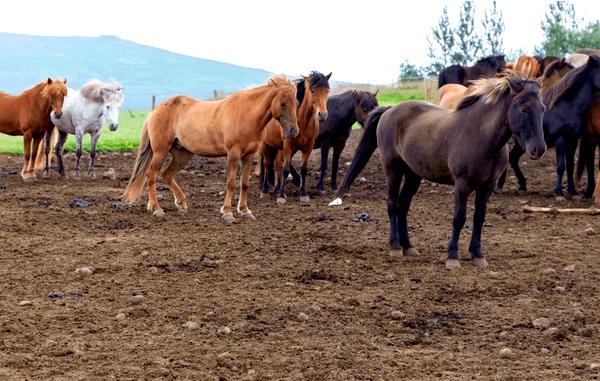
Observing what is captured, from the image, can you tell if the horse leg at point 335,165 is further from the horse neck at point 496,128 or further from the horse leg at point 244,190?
the horse neck at point 496,128

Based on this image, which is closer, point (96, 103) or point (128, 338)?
point (128, 338)

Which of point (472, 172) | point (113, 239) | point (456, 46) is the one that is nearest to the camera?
point (472, 172)

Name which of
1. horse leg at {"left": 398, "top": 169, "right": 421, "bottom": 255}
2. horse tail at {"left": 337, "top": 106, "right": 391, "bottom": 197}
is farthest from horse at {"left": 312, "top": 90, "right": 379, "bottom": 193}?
horse leg at {"left": 398, "top": 169, "right": 421, "bottom": 255}

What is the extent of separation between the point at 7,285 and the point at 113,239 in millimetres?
2246

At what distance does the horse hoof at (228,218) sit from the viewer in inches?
428

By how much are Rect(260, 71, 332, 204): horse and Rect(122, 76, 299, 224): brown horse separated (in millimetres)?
1395

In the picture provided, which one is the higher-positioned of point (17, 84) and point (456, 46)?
point (456, 46)

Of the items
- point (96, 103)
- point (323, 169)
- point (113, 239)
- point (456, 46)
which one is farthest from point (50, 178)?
point (456, 46)

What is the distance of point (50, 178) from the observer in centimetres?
1577

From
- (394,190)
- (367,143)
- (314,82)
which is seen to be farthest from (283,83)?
(394,190)

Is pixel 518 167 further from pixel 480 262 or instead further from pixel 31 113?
pixel 31 113

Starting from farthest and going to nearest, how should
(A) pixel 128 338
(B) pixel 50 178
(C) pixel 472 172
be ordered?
(B) pixel 50 178 < (C) pixel 472 172 < (A) pixel 128 338

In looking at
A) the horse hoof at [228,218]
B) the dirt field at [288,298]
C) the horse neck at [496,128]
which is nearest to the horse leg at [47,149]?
the dirt field at [288,298]

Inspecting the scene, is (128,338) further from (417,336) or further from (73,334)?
(417,336)
